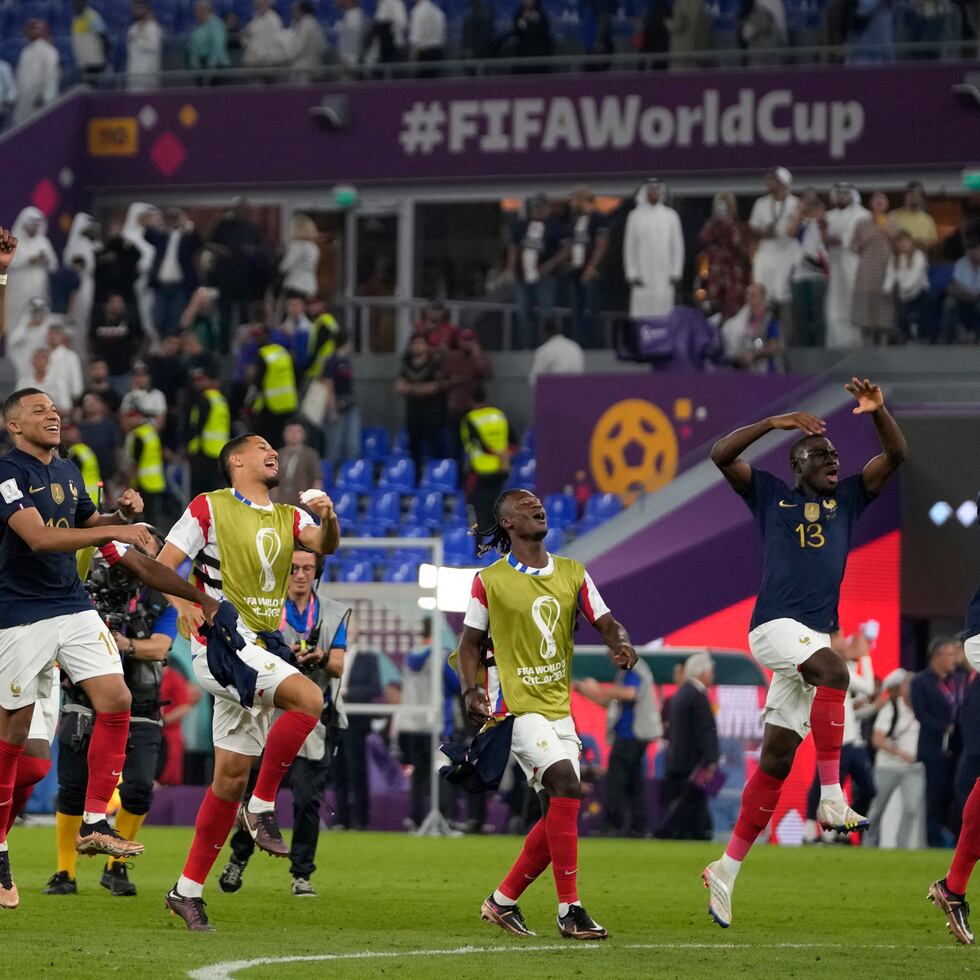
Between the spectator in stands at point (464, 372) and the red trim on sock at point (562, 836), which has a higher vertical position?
the spectator in stands at point (464, 372)

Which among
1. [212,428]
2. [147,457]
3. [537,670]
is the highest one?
[212,428]

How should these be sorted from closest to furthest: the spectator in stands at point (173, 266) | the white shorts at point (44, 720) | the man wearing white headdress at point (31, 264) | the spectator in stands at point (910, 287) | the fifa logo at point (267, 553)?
the fifa logo at point (267, 553), the white shorts at point (44, 720), the spectator in stands at point (910, 287), the spectator in stands at point (173, 266), the man wearing white headdress at point (31, 264)

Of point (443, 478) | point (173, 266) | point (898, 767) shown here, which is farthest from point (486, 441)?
point (898, 767)

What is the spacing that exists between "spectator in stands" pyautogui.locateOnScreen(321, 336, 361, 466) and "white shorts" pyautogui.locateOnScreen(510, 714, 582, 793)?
14.6 metres

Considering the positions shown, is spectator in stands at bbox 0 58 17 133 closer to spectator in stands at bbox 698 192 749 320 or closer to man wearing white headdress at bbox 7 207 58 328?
man wearing white headdress at bbox 7 207 58 328

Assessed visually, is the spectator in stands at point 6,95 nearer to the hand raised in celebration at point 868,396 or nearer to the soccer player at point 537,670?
the soccer player at point 537,670

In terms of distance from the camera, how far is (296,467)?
2267cm

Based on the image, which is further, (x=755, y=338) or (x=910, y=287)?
(x=910, y=287)

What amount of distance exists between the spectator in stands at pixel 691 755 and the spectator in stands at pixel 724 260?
5.87 metres

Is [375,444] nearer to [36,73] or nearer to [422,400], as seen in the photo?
[422,400]

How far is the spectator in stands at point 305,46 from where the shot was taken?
29766 mm

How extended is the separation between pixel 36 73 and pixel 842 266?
12.1 meters

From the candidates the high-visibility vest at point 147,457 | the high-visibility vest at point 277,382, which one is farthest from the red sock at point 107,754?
the high-visibility vest at point 277,382

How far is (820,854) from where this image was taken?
688 inches
